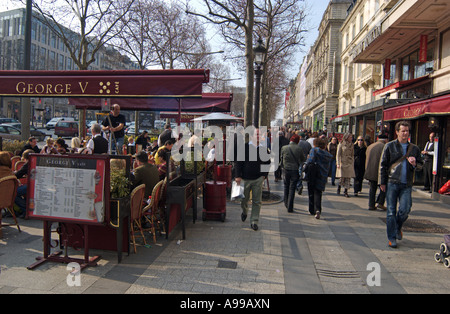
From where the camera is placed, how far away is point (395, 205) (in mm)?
5371

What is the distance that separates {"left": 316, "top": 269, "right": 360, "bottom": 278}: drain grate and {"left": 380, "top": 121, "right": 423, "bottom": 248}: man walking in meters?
1.40

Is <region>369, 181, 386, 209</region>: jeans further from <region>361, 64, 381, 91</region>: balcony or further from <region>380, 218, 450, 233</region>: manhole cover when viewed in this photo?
<region>361, 64, 381, 91</region>: balcony

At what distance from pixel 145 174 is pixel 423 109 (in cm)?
765

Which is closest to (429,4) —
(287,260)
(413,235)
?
(413,235)

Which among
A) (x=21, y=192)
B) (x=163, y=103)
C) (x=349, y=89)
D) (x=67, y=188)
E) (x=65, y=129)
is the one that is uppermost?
(x=349, y=89)

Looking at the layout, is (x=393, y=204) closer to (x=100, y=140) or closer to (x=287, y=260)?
(x=287, y=260)

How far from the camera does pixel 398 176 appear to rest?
17.2 ft

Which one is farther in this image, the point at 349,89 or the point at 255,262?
the point at 349,89

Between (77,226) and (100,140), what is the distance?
2461mm

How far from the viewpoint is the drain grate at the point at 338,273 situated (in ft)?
14.4

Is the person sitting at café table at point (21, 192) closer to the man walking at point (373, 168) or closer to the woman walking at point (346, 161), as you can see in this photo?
the man walking at point (373, 168)

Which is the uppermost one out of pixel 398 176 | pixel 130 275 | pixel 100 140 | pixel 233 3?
pixel 233 3

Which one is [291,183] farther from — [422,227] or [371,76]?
[371,76]

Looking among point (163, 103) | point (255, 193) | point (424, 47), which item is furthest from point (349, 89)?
point (255, 193)
